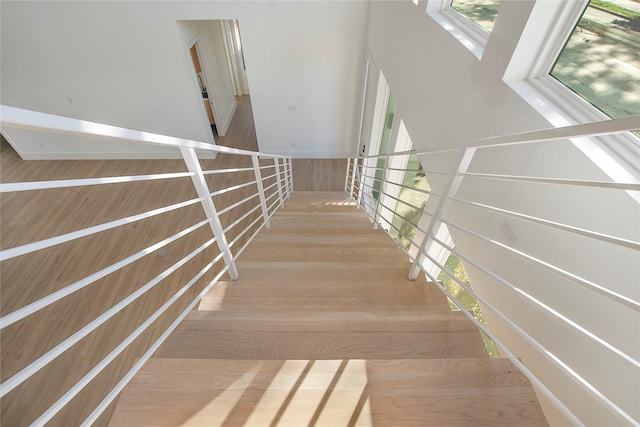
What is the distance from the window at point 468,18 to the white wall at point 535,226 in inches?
2.4

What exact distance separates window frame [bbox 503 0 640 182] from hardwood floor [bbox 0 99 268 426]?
10.9 feet

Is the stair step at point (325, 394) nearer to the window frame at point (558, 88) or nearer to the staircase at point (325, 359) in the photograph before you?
the staircase at point (325, 359)

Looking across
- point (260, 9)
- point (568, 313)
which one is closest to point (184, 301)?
point (568, 313)

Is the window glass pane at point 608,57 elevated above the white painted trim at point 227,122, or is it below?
above

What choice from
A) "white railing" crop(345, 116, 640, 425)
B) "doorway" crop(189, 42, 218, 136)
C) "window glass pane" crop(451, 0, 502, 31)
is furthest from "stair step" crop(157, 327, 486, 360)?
"doorway" crop(189, 42, 218, 136)

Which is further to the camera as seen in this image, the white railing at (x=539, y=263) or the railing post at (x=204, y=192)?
the railing post at (x=204, y=192)

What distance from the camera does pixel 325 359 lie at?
111 centimetres

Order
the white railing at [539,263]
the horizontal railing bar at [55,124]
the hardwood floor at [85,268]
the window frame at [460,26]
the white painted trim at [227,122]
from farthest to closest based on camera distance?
the white painted trim at [227,122] < the hardwood floor at [85,268] < the window frame at [460,26] < the white railing at [539,263] < the horizontal railing bar at [55,124]

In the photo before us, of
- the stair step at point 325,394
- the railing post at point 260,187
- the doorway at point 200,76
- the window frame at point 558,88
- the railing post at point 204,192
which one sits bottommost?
the doorway at point 200,76

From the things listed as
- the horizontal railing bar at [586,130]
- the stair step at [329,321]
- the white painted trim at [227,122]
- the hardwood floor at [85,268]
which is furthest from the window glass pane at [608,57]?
the white painted trim at [227,122]

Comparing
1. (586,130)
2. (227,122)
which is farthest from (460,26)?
(227,122)

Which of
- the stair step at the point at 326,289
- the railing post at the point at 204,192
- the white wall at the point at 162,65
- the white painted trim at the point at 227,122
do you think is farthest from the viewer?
the white painted trim at the point at 227,122

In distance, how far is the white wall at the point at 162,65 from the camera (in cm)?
416

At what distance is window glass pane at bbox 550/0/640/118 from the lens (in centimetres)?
95
